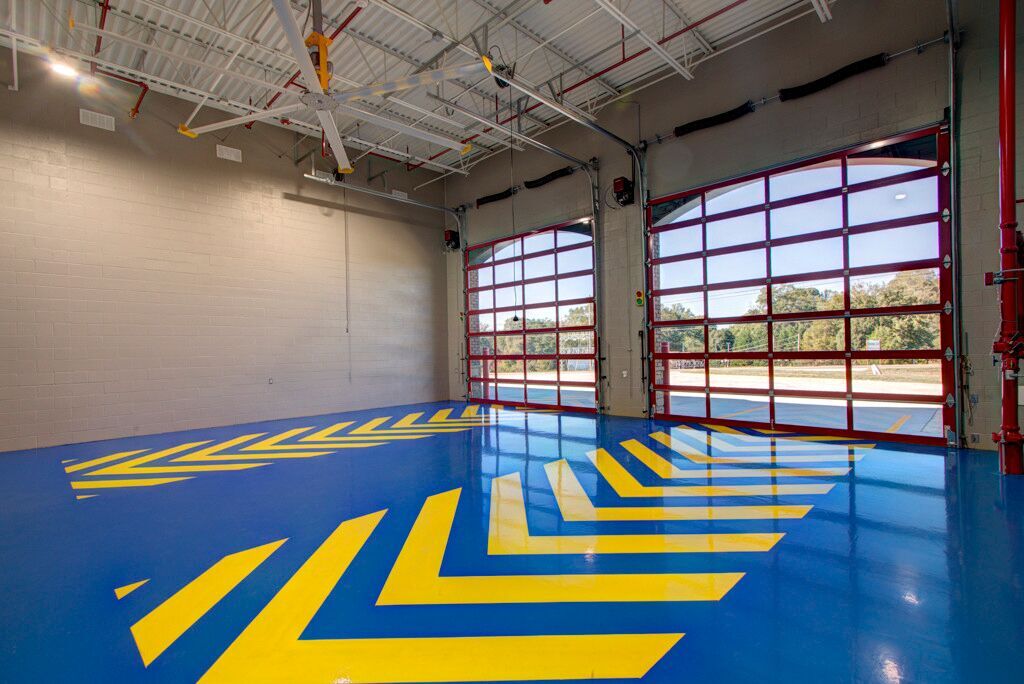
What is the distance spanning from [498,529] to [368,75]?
6.87 metres

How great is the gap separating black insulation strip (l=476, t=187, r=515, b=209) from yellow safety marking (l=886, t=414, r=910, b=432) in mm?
7485

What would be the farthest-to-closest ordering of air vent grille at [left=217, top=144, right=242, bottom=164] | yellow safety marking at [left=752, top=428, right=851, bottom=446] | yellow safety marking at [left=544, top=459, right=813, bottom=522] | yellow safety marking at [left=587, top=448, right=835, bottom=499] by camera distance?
air vent grille at [left=217, top=144, right=242, bottom=164] < yellow safety marking at [left=752, top=428, right=851, bottom=446] < yellow safety marking at [left=587, top=448, right=835, bottom=499] < yellow safety marking at [left=544, top=459, right=813, bottom=522]

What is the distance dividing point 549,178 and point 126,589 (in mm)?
8419

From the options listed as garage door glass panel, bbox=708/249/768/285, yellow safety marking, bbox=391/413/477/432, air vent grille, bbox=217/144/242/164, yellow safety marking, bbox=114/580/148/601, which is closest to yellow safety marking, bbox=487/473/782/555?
yellow safety marking, bbox=114/580/148/601

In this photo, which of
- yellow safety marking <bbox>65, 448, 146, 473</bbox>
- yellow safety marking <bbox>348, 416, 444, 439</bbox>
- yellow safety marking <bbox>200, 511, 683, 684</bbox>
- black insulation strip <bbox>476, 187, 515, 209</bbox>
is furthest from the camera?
black insulation strip <bbox>476, 187, 515, 209</bbox>

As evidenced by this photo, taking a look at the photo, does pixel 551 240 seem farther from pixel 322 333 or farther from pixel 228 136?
pixel 228 136

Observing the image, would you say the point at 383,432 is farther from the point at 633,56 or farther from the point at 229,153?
the point at 633,56

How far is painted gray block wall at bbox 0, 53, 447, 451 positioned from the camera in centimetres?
645

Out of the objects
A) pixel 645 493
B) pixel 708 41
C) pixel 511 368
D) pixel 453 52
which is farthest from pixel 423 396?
pixel 708 41

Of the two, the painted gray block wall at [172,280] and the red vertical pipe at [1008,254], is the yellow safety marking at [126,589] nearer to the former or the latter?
the painted gray block wall at [172,280]

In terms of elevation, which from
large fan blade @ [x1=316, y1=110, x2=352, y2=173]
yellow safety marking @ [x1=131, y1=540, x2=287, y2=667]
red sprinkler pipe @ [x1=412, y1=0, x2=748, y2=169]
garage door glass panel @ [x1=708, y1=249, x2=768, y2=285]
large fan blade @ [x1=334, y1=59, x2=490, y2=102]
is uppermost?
red sprinkler pipe @ [x1=412, y1=0, x2=748, y2=169]

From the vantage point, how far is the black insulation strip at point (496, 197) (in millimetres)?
9930

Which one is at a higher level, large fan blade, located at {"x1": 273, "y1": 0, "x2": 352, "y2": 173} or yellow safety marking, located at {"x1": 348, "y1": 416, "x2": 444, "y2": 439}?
large fan blade, located at {"x1": 273, "y1": 0, "x2": 352, "y2": 173}

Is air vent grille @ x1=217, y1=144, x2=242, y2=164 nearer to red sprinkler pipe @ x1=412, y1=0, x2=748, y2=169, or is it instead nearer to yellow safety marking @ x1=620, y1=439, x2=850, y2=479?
red sprinkler pipe @ x1=412, y1=0, x2=748, y2=169
